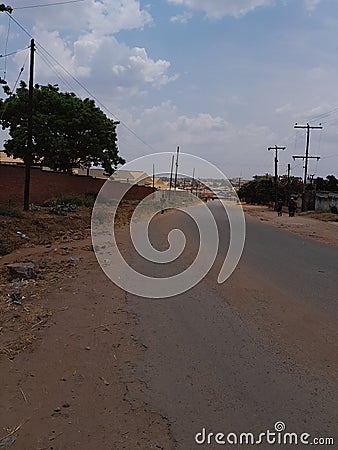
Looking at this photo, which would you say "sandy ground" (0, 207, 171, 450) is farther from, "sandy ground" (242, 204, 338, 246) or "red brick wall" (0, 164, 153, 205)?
"red brick wall" (0, 164, 153, 205)

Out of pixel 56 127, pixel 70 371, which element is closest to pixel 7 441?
pixel 70 371

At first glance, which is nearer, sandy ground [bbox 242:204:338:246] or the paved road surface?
the paved road surface

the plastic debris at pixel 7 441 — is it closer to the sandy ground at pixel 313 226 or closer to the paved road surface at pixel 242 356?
the paved road surface at pixel 242 356

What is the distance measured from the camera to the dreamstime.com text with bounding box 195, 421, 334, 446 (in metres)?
3.59

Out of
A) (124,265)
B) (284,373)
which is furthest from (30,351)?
(124,265)

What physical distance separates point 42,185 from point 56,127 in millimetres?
6022

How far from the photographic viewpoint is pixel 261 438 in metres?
3.65

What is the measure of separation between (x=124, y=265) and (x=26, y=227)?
24.1 feet

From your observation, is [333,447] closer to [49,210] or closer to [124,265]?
[124,265]

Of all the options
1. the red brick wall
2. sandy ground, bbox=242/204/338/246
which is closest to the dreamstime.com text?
sandy ground, bbox=242/204/338/246

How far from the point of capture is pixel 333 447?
3521 millimetres

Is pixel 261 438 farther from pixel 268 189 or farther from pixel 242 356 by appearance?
pixel 268 189

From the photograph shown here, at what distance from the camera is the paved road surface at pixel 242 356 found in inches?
156

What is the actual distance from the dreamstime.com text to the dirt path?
0.98 ft
